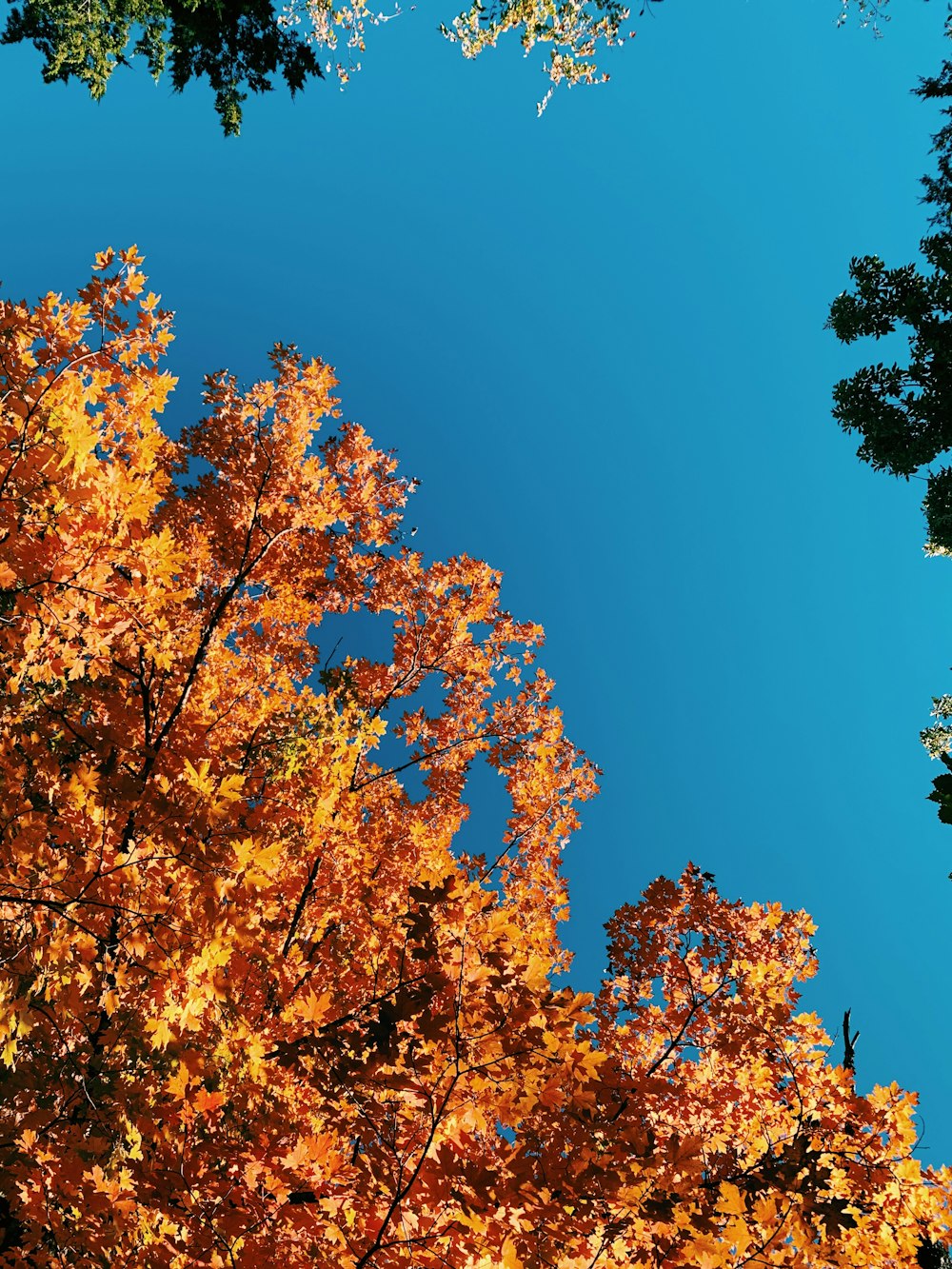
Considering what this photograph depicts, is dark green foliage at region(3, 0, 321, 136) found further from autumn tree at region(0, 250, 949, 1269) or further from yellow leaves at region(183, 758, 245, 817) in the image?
yellow leaves at region(183, 758, 245, 817)

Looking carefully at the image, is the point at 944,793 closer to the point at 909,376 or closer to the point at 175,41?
the point at 909,376

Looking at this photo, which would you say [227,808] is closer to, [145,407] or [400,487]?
[145,407]

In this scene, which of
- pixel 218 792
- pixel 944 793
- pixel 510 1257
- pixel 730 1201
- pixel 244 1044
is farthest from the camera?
pixel 944 793

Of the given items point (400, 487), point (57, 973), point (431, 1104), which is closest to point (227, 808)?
point (57, 973)

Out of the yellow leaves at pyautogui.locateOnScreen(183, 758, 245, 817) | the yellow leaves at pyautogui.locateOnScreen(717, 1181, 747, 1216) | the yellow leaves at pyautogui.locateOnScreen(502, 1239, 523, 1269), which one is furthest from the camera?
the yellow leaves at pyautogui.locateOnScreen(717, 1181, 747, 1216)

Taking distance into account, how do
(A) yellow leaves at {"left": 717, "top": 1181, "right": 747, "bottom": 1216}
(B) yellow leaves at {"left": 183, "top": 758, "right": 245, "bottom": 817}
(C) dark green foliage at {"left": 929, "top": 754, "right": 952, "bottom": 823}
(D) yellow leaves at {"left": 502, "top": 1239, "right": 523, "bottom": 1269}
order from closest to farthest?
(D) yellow leaves at {"left": 502, "top": 1239, "right": 523, "bottom": 1269} → (B) yellow leaves at {"left": 183, "top": 758, "right": 245, "bottom": 817} → (A) yellow leaves at {"left": 717, "top": 1181, "right": 747, "bottom": 1216} → (C) dark green foliage at {"left": 929, "top": 754, "right": 952, "bottom": 823}

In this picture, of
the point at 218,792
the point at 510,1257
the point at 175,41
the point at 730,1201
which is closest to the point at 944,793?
the point at 730,1201

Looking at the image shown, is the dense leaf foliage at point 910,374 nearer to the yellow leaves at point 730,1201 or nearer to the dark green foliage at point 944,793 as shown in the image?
the dark green foliage at point 944,793

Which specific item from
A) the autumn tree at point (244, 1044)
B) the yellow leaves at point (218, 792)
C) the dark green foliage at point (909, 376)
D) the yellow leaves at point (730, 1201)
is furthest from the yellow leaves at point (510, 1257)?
A: the dark green foliage at point (909, 376)

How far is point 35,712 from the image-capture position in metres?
3.47

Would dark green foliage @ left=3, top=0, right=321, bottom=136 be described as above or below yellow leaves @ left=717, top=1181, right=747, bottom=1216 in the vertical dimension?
above

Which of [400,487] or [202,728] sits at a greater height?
[400,487]

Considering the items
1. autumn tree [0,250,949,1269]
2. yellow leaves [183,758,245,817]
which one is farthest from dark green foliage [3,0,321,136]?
yellow leaves [183,758,245,817]

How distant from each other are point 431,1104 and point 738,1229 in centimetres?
138
